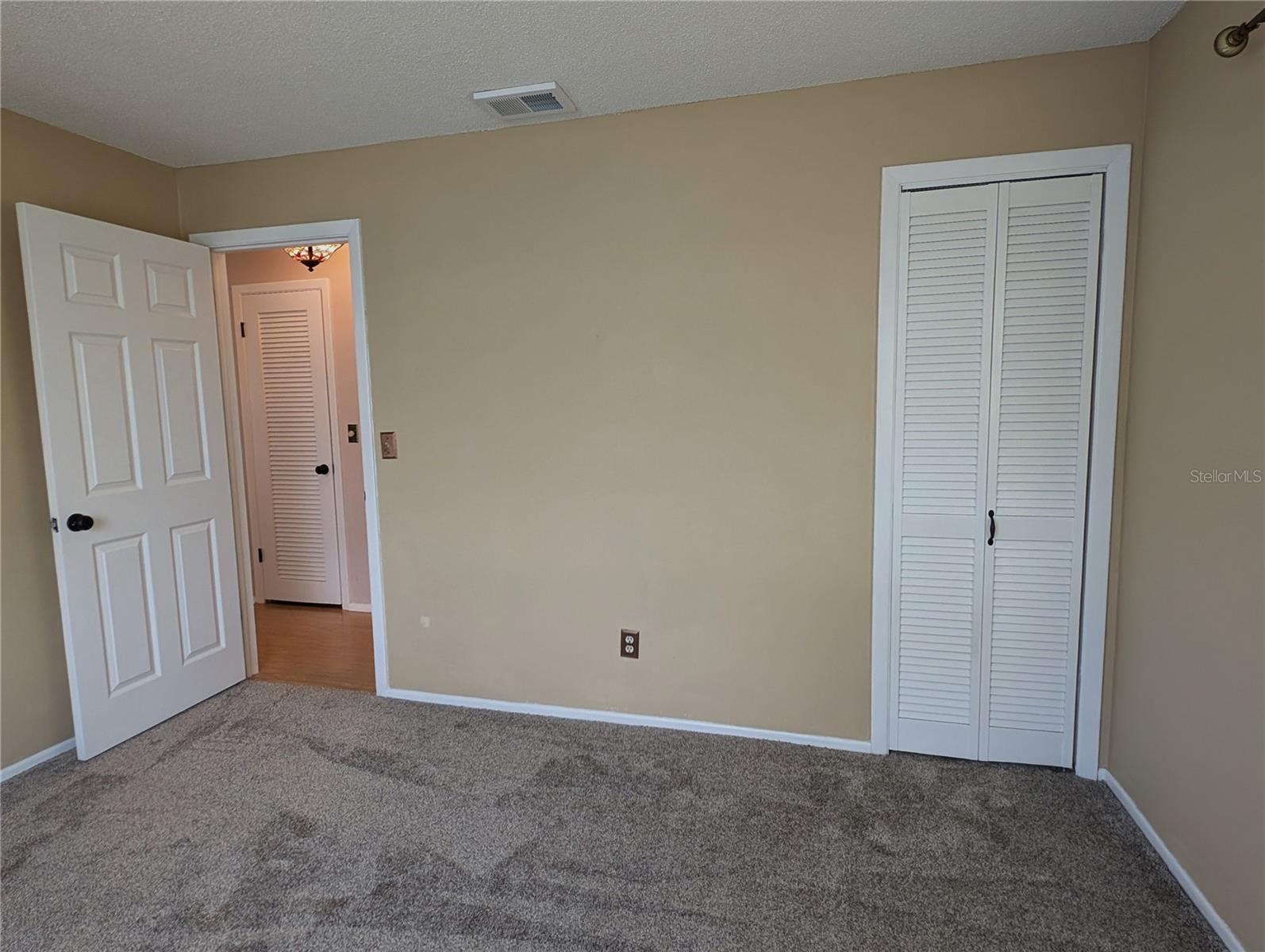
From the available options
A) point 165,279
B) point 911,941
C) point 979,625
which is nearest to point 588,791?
point 911,941

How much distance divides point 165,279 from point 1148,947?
13.4ft

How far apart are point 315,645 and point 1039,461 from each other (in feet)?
12.3

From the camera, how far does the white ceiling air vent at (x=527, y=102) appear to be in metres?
2.36

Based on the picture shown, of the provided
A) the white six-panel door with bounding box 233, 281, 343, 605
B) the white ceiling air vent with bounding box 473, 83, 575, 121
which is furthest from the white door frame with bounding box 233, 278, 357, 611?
the white ceiling air vent with bounding box 473, 83, 575, 121

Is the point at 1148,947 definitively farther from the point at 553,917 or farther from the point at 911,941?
the point at 553,917

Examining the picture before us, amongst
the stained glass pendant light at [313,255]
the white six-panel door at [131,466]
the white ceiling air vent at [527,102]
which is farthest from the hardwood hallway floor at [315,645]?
the white ceiling air vent at [527,102]

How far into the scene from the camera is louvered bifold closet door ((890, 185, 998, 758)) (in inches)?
91.1

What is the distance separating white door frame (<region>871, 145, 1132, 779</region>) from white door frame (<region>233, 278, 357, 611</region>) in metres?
3.45

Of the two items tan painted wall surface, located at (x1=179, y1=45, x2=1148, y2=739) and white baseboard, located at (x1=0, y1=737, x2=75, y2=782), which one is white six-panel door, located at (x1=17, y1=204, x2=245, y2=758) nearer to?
white baseboard, located at (x1=0, y1=737, x2=75, y2=782)

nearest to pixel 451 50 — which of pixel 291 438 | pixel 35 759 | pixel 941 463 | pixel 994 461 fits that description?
pixel 941 463

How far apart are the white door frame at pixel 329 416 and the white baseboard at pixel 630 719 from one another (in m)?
1.64

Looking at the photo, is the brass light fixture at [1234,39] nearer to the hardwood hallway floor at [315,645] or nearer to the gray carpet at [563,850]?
the gray carpet at [563,850]

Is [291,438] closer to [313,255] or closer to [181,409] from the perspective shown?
[313,255]

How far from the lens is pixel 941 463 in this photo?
2404 millimetres
